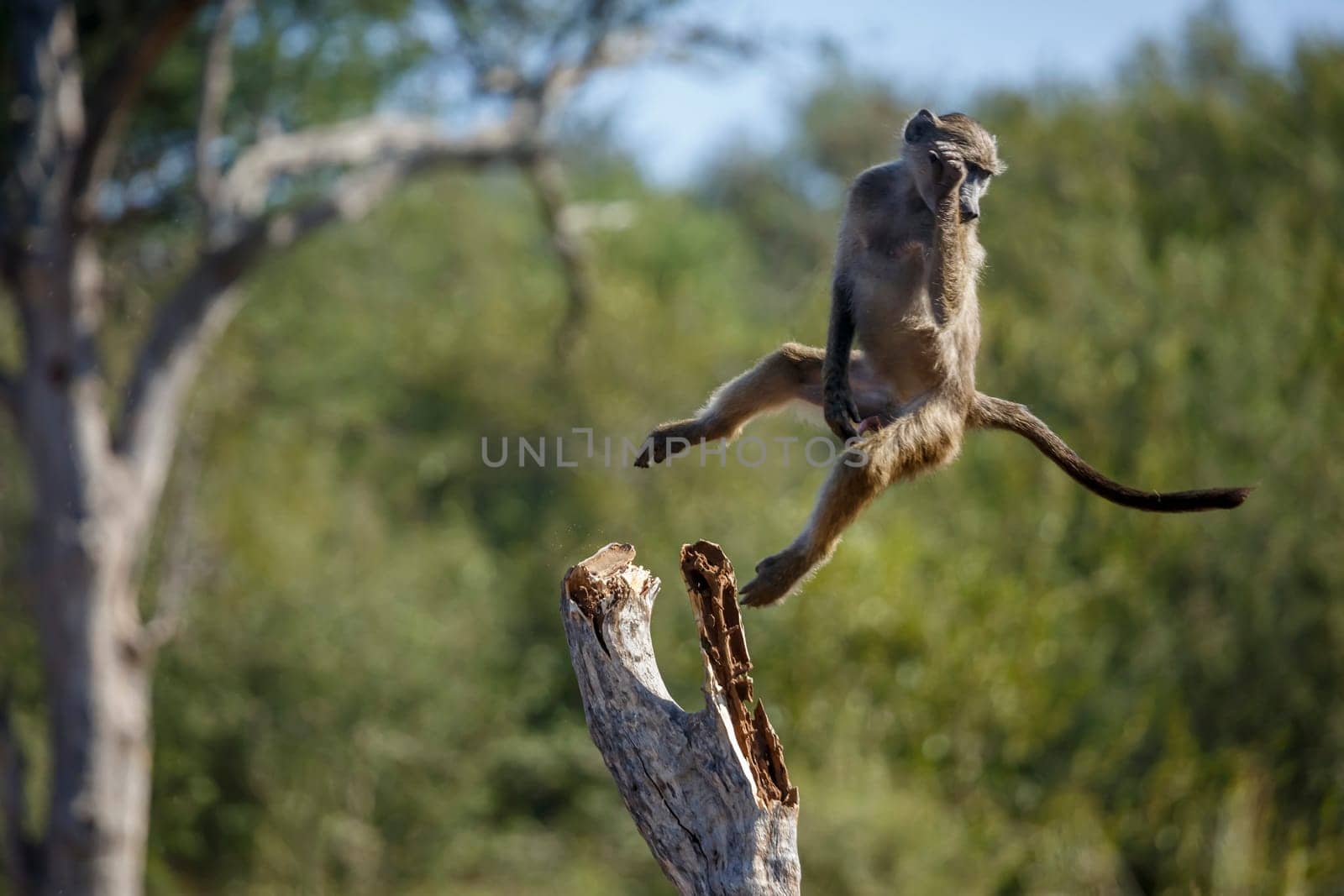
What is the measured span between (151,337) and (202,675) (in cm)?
610

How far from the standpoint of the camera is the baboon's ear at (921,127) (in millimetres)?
3055

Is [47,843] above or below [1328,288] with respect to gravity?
below

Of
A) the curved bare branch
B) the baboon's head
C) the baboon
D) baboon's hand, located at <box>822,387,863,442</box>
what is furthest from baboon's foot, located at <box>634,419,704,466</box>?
the curved bare branch

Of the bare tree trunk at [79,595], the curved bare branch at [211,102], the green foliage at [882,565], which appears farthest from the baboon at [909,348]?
the bare tree trunk at [79,595]

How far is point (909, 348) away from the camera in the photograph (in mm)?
3234

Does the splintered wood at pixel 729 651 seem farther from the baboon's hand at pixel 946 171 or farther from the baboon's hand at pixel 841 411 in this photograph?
the baboon's hand at pixel 946 171

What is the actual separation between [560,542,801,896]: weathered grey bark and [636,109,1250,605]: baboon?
0.54ft

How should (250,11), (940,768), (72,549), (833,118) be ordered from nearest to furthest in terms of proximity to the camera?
(72,549) → (250,11) → (940,768) → (833,118)

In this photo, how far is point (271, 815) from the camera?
1495cm

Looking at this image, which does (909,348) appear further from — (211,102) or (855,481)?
(211,102)

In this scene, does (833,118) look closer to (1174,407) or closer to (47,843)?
(1174,407)

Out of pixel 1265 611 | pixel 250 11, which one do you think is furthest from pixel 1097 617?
pixel 250 11

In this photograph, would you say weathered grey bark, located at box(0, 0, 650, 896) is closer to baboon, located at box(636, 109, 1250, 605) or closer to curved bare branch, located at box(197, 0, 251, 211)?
curved bare branch, located at box(197, 0, 251, 211)

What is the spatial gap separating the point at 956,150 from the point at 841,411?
61cm
